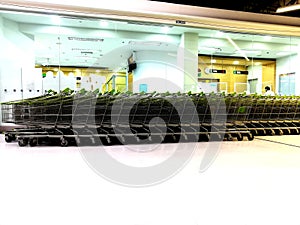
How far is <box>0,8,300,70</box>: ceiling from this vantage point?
772 centimetres

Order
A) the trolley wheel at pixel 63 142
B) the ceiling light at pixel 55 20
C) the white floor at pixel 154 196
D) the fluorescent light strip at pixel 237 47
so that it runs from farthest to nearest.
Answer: the fluorescent light strip at pixel 237 47
the ceiling light at pixel 55 20
the trolley wheel at pixel 63 142
the white floor at pixel 154 196

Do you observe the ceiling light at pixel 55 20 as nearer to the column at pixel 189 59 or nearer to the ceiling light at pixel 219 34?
the column at pixel 189 59

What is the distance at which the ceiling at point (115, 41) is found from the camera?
772 centimetres

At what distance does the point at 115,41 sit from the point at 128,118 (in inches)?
201

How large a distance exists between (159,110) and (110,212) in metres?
3.06

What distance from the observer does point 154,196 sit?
1.78 m

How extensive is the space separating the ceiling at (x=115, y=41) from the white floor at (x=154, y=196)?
5.68 metres

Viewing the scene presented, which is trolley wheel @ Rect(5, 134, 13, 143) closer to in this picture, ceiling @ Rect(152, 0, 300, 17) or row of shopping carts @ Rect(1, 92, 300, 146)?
row of shopping carts @ Rect(1, 92, 300, 146)

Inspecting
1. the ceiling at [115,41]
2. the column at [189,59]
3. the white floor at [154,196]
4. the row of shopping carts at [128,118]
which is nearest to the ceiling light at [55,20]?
the ceiling at [115,41]

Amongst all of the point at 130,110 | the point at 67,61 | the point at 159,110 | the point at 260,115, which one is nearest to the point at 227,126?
the point at 260,115

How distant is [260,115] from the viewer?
5.77 meters

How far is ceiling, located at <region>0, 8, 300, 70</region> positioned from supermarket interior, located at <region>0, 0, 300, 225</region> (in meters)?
0.05

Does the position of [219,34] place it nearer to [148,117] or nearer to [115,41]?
[115,41]

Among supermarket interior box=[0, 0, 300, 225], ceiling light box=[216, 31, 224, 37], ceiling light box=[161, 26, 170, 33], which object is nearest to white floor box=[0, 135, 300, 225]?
supermarket interior box=[0, 0, 300, 225]
